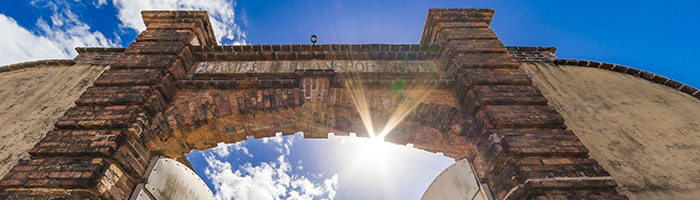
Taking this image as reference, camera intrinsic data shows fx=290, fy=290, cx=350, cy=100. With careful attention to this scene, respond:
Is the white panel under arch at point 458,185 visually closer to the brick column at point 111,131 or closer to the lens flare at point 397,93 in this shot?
the lens flare at point 397,93

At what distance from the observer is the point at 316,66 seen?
4.55 m

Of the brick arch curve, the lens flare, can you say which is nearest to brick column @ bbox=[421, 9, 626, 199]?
the brick arch curve

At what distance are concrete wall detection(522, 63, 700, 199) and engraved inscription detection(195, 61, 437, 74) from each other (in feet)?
6.33

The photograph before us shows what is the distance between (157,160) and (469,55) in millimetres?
4356

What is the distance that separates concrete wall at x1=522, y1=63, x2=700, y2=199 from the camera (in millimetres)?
2969

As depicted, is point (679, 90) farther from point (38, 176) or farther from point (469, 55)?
point (38, 176)

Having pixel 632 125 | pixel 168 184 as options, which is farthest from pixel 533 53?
pixel 168 184

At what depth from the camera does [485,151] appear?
10.2 feet

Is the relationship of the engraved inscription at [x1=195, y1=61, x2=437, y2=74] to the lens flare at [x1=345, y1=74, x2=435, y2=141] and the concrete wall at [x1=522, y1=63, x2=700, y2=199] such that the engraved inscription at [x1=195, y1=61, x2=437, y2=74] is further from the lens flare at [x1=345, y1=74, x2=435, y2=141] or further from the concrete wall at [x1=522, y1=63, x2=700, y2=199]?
the concrete wall at [x1=522, y1=63, x2=700, y2=199]

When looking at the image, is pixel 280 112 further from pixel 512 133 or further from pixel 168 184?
pixel 512 133

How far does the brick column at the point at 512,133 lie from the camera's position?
2521 mm

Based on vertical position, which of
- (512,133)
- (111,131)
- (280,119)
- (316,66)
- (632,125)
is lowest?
(512,133)

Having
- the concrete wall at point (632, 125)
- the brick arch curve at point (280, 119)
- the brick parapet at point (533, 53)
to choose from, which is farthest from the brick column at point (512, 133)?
the brick parapet at point (533, 53)

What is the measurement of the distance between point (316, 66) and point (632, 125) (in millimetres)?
4268
